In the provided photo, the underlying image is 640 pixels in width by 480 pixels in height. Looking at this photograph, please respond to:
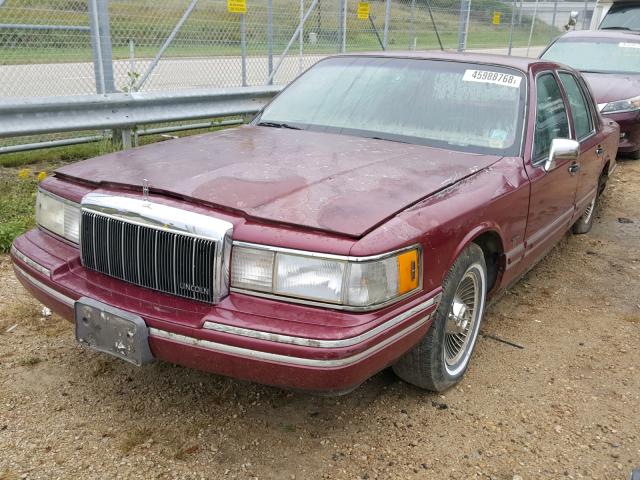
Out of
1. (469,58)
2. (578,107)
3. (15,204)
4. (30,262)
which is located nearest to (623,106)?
(578,107)

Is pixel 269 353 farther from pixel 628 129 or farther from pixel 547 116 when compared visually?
pixel 628 129

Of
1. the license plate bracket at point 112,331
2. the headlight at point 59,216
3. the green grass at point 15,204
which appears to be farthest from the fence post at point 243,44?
the license plate bracket at point 112,331

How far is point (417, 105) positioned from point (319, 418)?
1.87 meters

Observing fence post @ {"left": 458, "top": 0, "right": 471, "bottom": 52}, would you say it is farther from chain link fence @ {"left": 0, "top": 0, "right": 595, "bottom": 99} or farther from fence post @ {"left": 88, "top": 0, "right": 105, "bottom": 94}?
fence post @ {"left": 88, "top": 0, "right": 105, "bottom": 94}

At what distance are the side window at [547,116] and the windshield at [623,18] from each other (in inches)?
418

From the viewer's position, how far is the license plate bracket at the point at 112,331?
2316 millimetres

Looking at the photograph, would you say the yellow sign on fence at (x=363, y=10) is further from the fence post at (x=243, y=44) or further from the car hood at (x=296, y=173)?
the car hood at (x=296, y=173)

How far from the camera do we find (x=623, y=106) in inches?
312

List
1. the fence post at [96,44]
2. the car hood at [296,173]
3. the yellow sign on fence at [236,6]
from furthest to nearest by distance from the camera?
the yellow sign on fence at [236,6] < the fence post at [96,44] < the car hood at [296,173]

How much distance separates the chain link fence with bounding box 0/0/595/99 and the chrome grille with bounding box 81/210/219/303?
3914mm

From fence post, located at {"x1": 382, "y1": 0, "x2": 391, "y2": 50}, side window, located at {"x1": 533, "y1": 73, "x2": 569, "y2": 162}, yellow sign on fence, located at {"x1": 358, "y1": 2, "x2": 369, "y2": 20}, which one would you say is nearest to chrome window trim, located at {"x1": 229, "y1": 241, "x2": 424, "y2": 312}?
side window, located at {"x1": 533, "y1": 73, "x2": 569, "y2": 162}

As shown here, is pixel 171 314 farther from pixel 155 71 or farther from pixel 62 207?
pixel 155 71

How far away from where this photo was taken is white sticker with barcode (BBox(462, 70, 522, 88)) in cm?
360

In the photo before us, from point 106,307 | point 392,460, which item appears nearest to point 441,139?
point 392,460
